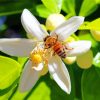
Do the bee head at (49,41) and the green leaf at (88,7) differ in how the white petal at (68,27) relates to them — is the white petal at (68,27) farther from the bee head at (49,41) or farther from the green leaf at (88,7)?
the green leaf at (88,7)

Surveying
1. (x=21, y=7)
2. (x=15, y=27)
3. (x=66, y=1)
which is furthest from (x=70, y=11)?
(x=15, y=27)

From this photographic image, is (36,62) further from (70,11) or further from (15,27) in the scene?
(15,27)

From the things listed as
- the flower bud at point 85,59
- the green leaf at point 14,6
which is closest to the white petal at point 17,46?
the flower bud at point 85,59

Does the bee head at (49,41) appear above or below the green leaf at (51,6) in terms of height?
below

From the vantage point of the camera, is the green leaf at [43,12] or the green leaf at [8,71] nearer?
the green leaf at [8,71]

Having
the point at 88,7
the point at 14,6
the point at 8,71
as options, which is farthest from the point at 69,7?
the point at 8,71

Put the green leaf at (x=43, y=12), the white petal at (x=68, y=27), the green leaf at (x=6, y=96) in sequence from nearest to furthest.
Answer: the white petal at (x=68, y=27) → the green leaf at (x=6, y=96) → the green leaf at (x=43, y=12)

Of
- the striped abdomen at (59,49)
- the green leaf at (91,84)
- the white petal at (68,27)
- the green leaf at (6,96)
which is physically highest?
the white petal at (68,27)

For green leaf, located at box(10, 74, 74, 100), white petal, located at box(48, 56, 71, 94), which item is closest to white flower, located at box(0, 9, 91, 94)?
white petal, located at box(48, 56, 71, 94)
